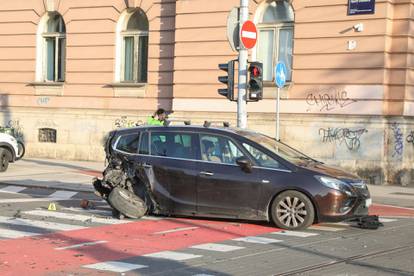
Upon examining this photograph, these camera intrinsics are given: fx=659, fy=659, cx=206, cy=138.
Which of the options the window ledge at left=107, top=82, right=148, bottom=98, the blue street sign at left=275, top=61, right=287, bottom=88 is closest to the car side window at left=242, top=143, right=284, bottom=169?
the blue street sign at left=275, top=61, right=287, bottom=88

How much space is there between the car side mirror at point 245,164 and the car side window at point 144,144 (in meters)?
1.67

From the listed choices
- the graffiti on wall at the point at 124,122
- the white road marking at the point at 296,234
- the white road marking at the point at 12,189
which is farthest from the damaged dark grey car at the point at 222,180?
the graffiti on wall at the point at 124,122

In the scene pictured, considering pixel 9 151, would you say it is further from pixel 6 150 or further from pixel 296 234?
pixel 296 234

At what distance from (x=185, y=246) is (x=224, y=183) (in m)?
1.90

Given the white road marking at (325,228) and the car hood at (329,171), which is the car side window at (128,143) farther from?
the white road marking at (325,228)

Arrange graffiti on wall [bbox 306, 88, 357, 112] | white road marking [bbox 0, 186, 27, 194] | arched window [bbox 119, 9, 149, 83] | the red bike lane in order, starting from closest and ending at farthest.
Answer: the red bike lane < white road marking [bbox 0, 186, 27, 194] < graffiti on wall [bbox 306, 88, 357, 112] < arched window [bbox 119, 9, 149, 83]

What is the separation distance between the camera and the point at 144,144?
36.1 feet

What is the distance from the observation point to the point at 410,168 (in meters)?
18.1

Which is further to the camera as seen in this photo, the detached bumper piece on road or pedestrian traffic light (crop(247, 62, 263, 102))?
pedestrian traffic light (crop(247, 62, 263, 102))

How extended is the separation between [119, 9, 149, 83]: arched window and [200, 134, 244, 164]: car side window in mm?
12342

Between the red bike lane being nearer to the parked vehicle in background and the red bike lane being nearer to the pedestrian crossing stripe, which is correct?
the pedestrian crossing stripe

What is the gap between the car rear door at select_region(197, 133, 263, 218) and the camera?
1002 cm

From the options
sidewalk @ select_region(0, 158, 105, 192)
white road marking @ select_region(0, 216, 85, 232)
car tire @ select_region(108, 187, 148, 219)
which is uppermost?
car tire @ select_region(108, 187, 148, 219)

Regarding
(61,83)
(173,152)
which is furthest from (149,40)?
(173,152)
